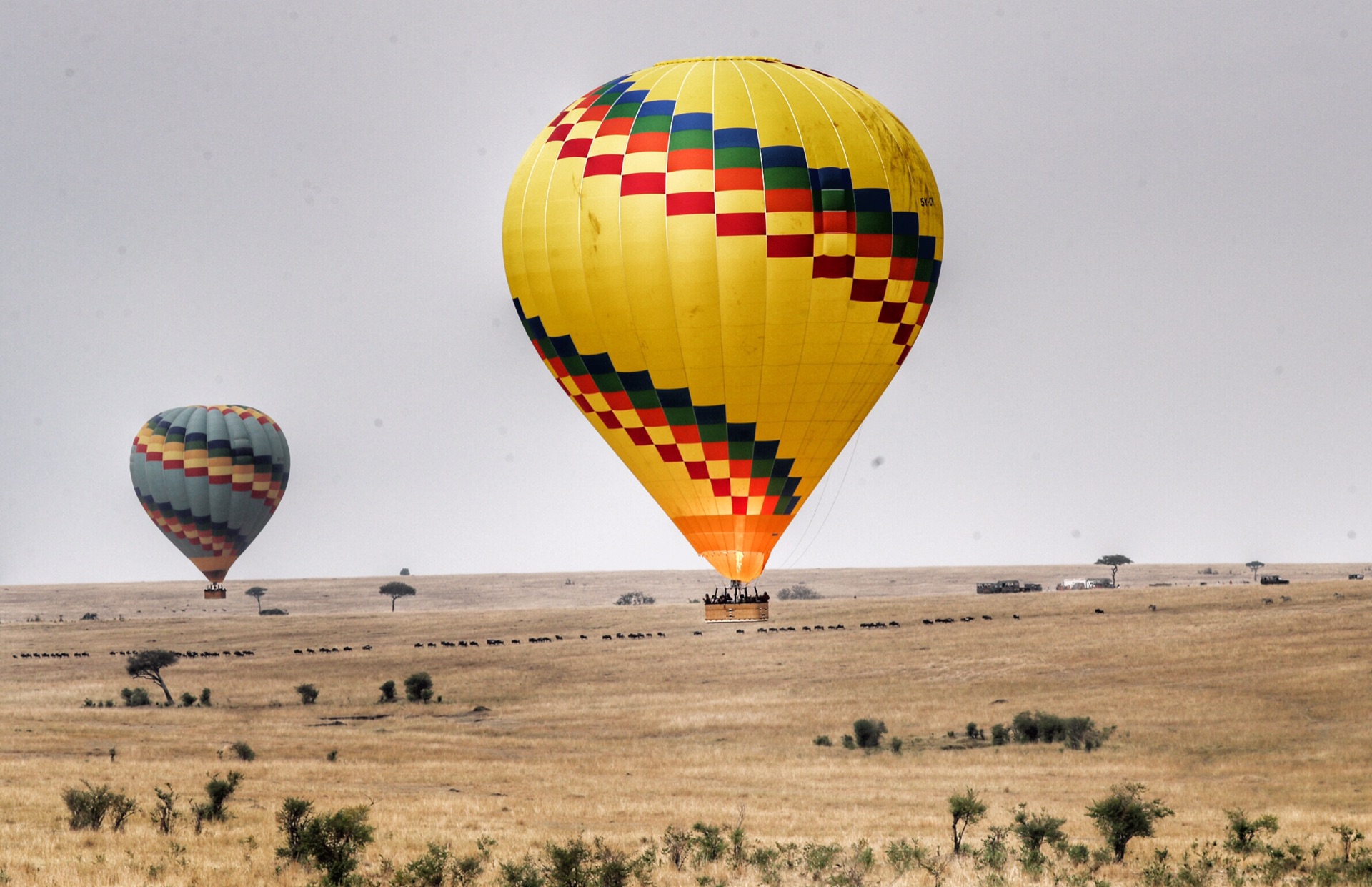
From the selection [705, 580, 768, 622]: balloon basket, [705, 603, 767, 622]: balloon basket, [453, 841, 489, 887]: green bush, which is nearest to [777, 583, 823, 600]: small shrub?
[705, 580, 768, 622]: balloon basket

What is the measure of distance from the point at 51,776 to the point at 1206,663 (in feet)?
166

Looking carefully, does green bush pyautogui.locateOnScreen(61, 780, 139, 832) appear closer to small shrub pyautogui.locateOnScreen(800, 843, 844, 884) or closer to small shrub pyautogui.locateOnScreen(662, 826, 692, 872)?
small shrub pyautogui.locateOnScreen(662, 826, 692, 872)

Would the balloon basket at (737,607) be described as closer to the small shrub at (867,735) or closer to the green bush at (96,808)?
the green bush at (96,808)

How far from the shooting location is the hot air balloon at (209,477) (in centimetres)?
11300

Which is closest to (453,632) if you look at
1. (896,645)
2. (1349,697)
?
(896,645)

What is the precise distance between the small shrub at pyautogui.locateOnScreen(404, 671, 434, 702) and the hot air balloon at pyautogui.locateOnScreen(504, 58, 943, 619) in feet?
117

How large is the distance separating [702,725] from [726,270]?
94.1 feet

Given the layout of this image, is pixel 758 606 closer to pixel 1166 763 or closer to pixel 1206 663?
pixel 1166 763

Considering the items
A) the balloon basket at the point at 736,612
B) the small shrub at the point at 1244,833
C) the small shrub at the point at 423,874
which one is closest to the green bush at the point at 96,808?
the small shrub at the point at 423,874

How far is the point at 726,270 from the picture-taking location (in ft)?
128

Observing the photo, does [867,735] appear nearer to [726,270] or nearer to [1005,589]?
[726,270]

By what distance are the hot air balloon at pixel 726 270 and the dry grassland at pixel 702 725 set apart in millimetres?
9113

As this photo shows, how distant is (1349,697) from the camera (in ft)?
208

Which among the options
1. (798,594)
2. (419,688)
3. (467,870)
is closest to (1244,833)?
(467,870)
